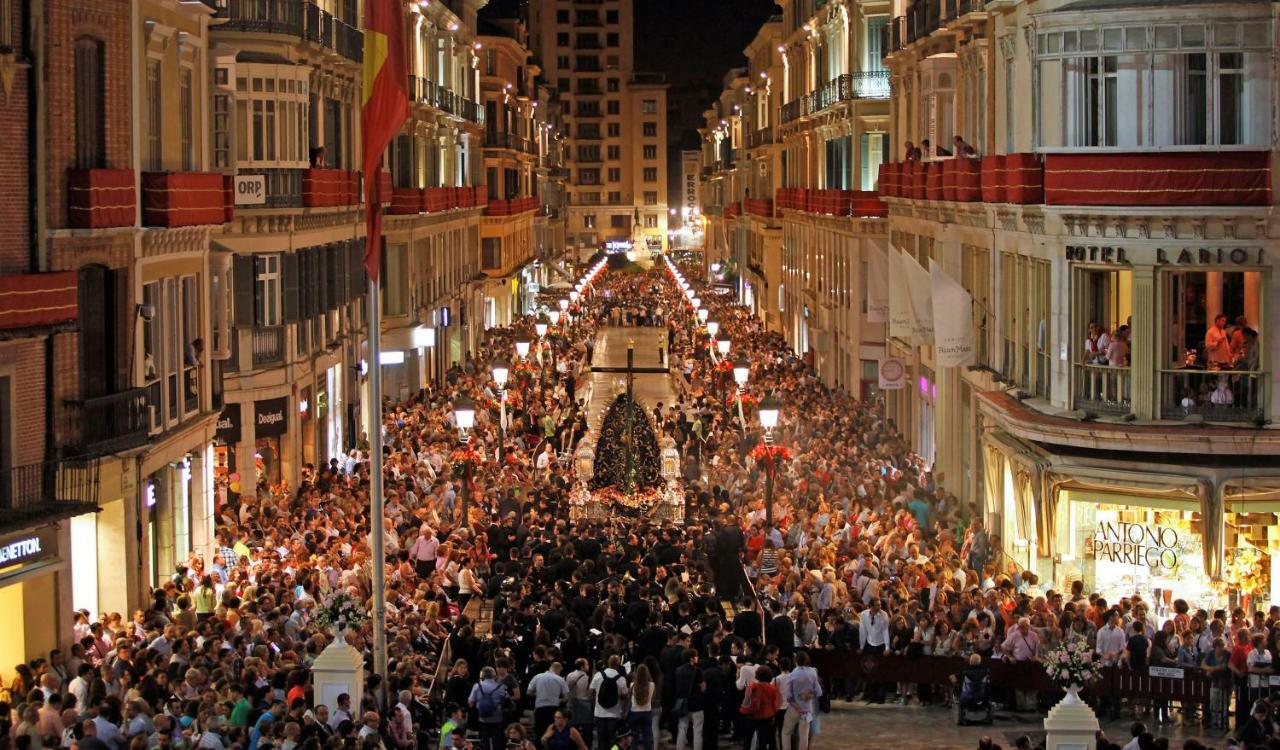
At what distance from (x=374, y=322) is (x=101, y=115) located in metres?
5.69

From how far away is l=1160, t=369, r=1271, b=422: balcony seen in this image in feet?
92.3

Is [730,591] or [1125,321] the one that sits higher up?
[1125,321]

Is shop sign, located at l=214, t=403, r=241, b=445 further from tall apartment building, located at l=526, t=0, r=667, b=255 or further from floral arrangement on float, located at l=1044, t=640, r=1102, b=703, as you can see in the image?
tall apartment building, located at l=526, t=0, r=667, b=255

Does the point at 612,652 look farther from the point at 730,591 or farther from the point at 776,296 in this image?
the point at 776,296

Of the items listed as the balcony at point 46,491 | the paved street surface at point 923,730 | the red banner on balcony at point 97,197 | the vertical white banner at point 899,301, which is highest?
the red banner on balcony at point 97,197

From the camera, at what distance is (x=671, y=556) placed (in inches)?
1246

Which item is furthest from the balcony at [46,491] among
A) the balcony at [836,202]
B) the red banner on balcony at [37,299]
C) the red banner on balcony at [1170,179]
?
the balcony at [836,202]

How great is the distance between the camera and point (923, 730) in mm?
24141

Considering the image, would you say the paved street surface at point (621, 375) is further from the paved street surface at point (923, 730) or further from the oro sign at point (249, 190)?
the paved street surface at point (923, 730)

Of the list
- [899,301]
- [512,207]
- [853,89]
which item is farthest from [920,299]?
[512,207]

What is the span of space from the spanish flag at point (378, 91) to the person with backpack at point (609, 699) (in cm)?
638

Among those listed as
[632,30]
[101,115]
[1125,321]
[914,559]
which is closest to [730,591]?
[914,559]

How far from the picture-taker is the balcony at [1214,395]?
28.1 m

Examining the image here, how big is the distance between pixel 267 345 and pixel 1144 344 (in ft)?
66.4
